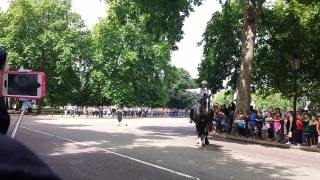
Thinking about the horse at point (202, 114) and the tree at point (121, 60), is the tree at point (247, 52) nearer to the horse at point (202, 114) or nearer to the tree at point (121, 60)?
the horse at point (202, 114)

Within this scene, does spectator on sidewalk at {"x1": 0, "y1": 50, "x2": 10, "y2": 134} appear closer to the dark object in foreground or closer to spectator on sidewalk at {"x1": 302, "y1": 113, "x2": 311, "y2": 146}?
the dark object in foreground

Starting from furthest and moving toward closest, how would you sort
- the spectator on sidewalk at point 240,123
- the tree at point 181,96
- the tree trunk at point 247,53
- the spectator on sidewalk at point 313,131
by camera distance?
the tree at point 181,96 < the tree trunk at point 247,53 < the spectator on sidewalk at point 240,123 < the spectator on sidewalk at point 313,131

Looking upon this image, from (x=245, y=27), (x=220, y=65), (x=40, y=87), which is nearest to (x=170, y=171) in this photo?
(x=40, y=87)

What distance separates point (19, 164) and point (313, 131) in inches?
730

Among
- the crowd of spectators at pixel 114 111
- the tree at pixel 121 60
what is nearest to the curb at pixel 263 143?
the crowd of spectators at pixel 114 111

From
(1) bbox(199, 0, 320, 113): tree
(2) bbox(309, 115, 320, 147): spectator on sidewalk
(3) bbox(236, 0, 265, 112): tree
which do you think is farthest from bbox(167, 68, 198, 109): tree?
(2) bbox(309, 115, 320, 147): spectator on sidewalk

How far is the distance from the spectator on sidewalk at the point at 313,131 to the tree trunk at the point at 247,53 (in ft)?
16.9

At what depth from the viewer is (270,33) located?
98.7 feet

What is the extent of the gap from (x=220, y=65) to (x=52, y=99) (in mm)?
36719

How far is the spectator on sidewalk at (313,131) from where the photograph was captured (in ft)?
59.3

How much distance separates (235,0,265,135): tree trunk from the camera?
23.0 meters

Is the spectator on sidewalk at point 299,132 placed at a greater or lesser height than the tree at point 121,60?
lesser

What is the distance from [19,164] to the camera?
1186mm

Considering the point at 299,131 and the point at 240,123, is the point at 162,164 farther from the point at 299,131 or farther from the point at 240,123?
the point at 240,123
